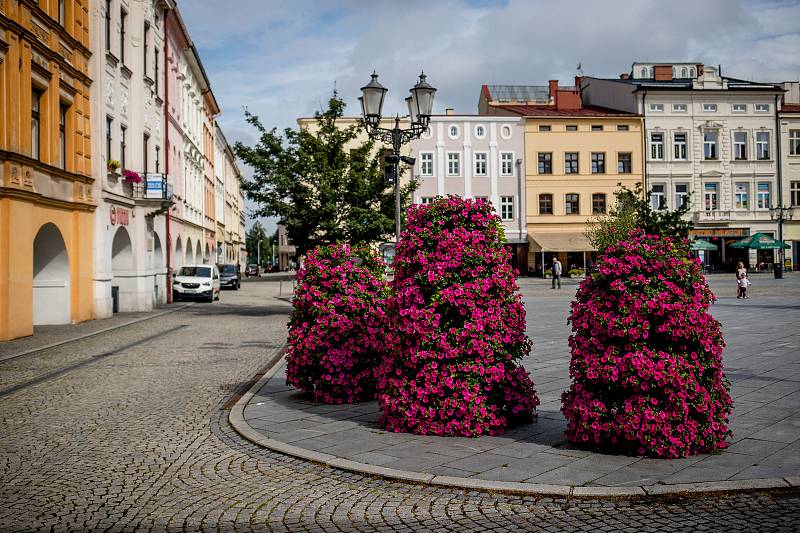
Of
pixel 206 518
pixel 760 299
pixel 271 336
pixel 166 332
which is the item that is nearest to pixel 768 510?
pixel 206 518

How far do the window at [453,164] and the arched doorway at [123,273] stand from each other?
107ft

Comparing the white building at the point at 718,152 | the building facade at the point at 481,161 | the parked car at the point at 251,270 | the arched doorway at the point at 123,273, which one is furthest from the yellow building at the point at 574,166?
the parked car at the point at 251,270

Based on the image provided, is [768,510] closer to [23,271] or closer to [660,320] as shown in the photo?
[660,320]

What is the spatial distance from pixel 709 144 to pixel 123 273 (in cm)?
4539

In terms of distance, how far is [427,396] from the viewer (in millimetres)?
6867

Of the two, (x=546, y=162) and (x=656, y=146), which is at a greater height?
(x=656, y=146)

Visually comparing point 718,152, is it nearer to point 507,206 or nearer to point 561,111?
point 561,111

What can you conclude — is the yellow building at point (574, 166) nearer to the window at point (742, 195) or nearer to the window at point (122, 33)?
the window at point (742, 195)

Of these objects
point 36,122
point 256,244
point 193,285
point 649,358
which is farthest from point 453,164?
point 256,244

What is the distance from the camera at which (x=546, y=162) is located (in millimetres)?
56156

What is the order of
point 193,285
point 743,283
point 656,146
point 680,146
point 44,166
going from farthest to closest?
1. point 656,146
2. point 680,146
3. point 193,285
4. point 743,283
5. point 44,166

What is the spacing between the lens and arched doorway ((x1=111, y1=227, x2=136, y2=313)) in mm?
26328

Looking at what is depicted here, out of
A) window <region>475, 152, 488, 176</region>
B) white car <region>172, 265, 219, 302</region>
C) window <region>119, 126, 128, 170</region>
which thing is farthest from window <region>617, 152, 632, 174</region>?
window <region>119, 126, 128, 170</region>

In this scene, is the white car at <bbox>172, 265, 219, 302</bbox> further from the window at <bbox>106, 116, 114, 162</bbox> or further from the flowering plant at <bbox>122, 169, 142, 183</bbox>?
the window at <bbox>106, 116, 114, 162</bbox>
